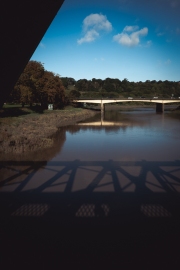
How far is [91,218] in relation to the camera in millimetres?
6852

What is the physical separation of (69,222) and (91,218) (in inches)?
29.6

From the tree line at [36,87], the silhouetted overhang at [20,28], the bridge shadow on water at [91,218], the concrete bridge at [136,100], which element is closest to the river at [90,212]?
the bridge shadow on water at [91,218]

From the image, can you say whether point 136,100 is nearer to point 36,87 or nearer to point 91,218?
point 36,87

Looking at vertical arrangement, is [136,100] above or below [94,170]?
above

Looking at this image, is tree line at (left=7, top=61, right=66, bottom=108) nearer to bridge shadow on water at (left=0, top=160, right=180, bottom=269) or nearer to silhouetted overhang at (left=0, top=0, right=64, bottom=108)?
bridge shadow on water at (left=0, top=160, right=180, bottom=269)

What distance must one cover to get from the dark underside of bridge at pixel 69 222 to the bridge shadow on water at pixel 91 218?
0.02 meters

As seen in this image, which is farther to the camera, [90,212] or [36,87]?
[36,87]

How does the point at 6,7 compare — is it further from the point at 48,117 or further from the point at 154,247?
the point at 48,117

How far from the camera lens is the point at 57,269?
468 cm

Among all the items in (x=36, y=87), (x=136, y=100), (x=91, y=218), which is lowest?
(x=91, y=218)

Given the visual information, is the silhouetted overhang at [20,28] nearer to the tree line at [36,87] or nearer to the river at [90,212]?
the river at [90,212]

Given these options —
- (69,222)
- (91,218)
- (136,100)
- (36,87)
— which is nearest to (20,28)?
(69,222)

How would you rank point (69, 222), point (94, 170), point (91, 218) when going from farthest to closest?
1. point (94, 170)
2. point (91, 218)
3. point (69, 222)

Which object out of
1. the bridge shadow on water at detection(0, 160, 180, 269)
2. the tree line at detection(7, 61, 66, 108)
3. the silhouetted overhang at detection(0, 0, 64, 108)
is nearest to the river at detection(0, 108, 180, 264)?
the bridge shadow on water at detection(0, 160, 180, 269)
